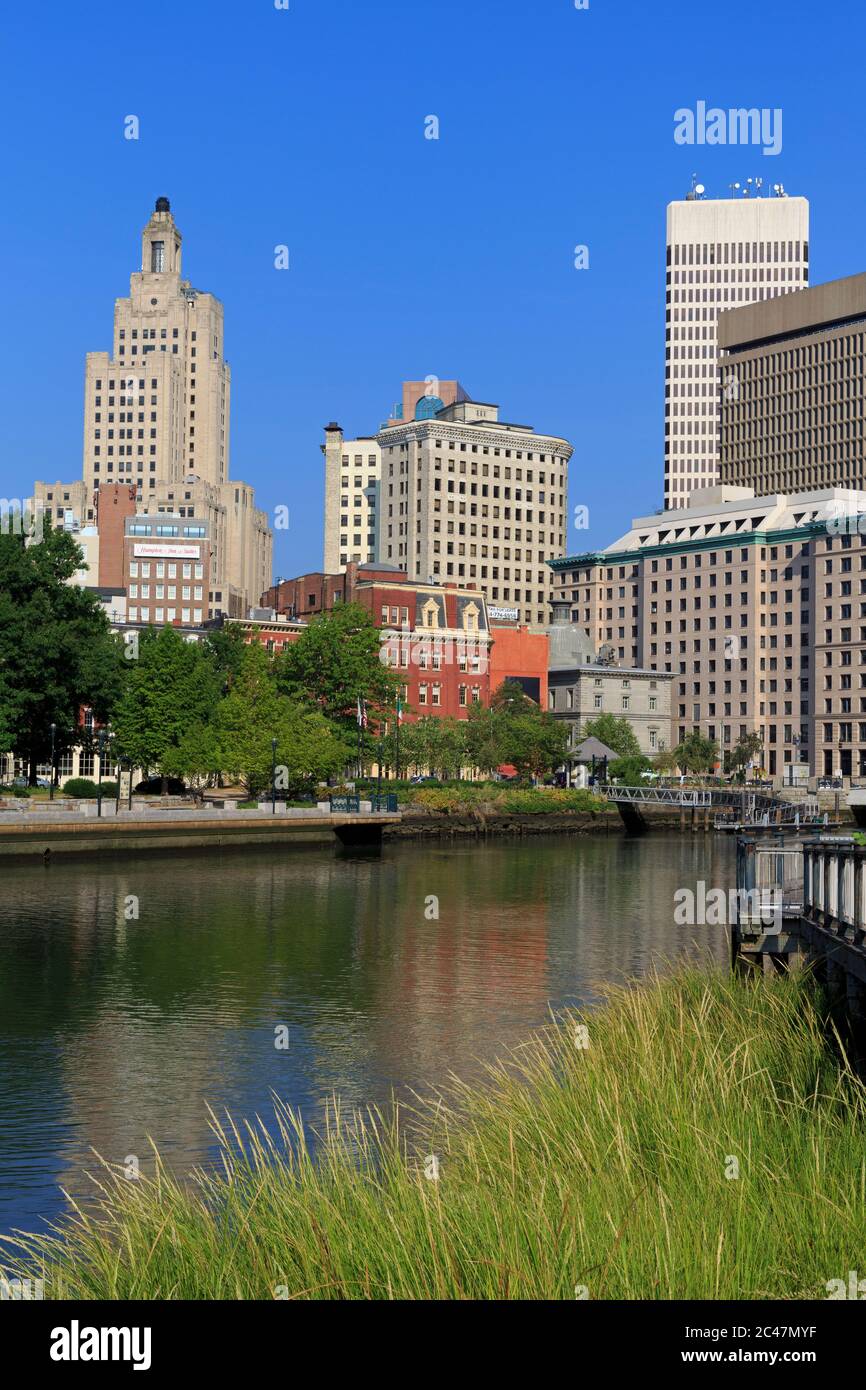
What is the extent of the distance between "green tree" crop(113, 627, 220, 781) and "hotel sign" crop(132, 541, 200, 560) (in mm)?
85376

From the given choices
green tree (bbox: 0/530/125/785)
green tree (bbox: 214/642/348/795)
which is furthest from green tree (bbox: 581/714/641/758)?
green tree (bbox: 0/530/125/785)

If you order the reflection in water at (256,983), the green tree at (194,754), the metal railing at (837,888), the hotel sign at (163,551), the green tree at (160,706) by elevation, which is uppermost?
the hotel sign at (163,551)

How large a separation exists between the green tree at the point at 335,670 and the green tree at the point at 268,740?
33.3ft

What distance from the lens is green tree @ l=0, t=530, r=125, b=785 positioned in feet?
265

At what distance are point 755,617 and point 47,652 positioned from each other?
10767cm

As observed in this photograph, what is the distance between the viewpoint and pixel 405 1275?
11.9 meters

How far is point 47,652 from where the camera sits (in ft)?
266

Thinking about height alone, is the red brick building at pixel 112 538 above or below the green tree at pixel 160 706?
above

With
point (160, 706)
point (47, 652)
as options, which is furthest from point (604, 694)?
point (47, 652)

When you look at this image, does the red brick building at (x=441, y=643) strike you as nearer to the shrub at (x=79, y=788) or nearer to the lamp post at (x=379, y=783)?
the lamp post at (x=379, y=783)

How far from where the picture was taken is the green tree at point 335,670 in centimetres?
11138

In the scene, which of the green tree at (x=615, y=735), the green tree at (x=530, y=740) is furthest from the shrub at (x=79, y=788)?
the green tree at (x=615, y=735)

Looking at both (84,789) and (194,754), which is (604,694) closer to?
(194,754)
